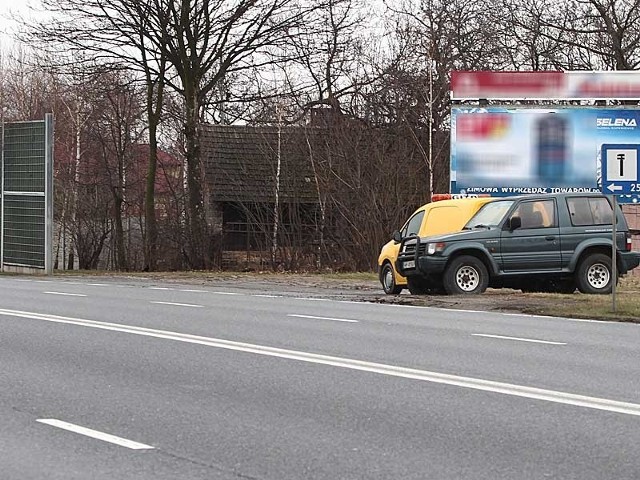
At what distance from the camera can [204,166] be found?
43.6 meters

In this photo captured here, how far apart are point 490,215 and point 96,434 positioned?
15192 millimetres

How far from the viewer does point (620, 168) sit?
1723cm

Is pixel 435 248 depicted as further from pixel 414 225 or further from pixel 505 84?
pixel 505 84

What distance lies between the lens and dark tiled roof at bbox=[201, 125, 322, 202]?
40.8m

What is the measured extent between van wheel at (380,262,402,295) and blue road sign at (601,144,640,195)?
Result: 693 centimetres

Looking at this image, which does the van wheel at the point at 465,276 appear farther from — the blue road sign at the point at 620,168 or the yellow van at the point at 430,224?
the blue road sign at the point at 620,168

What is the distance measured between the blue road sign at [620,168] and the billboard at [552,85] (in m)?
14.8

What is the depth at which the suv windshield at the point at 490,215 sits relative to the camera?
71.9 feet

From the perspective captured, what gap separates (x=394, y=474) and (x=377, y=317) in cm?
1010

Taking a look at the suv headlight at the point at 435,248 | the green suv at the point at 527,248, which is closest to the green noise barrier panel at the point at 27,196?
the green suv at the point at 527,248

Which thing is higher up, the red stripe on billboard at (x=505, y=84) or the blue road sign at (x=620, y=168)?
the red stripe on billboard at (x=505, y=84)

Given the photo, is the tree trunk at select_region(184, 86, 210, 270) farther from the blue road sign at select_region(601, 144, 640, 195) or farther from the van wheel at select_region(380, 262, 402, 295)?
the blue road sign at select_region(601, 144, 640, 195)

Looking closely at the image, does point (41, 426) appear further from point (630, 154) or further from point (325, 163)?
point (325, 163)

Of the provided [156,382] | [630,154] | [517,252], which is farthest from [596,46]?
[156,382]
